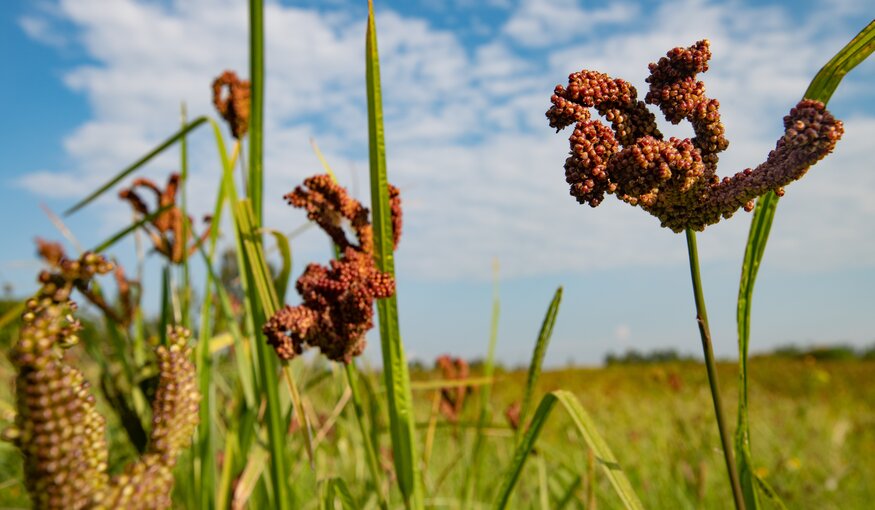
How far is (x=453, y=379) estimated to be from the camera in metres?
2.56

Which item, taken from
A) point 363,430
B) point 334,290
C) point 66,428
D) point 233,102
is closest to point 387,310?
point 334,290

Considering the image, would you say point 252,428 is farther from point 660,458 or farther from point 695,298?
point 660,458

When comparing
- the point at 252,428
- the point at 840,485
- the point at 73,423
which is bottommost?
the point at 840,485

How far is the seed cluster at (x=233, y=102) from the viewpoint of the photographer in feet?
6.88

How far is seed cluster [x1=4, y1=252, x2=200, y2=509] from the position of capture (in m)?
0.57

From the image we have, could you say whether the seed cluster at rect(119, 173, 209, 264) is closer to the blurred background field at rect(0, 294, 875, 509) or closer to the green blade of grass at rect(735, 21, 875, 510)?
the blurred background field at rect(0, 294, 875, 509)

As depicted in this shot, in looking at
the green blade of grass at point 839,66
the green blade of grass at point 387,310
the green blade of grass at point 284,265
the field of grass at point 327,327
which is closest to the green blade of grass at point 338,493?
the field of grass at point 327,327

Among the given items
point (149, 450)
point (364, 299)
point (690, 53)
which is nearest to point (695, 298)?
point (690, 53)

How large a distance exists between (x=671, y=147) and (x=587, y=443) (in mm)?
502

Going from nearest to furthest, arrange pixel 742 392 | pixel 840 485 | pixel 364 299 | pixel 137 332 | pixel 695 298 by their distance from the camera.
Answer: pixel 695 298 < pixel 742 392 < pixel 364 299 < pixel 137 332 < pixel 840 485

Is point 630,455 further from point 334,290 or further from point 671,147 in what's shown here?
point 671,147

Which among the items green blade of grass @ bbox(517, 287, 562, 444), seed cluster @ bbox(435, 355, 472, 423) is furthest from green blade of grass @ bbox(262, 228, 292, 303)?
seed cluster @ bbox(435, 355, 472, 423)

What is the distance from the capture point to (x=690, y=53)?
982 mm

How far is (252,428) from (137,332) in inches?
45.2
